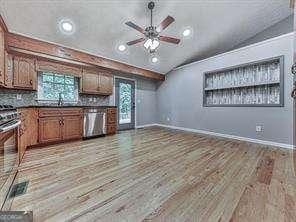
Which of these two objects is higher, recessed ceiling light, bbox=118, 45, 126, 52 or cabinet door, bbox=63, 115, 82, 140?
recessed ceiling light, bbox=118, 45, 126, 52

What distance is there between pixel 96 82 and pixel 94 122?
1.23m

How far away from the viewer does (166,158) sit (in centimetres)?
282

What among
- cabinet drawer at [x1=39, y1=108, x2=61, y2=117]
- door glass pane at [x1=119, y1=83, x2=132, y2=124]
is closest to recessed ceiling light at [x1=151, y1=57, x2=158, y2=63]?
door glass pane at [x1=119, y1=83, x2=132, y2=124]

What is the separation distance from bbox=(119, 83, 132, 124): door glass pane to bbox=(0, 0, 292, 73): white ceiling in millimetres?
1131

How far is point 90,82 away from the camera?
15.8 ft

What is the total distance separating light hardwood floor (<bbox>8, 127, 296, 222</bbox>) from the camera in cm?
140

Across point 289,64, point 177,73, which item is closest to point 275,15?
point 289,64

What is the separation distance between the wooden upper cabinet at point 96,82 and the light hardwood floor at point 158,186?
220cm

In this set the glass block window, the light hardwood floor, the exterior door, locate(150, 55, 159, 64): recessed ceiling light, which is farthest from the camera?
the exterior door

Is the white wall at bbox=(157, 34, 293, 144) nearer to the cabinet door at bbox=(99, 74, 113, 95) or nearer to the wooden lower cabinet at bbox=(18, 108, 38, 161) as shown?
the cabinet door at bbox=(99, 74, 113, 95)

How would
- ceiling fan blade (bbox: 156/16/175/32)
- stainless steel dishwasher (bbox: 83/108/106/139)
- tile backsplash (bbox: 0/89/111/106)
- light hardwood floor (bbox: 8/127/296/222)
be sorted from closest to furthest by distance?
light hardwood floor (bbox: 8/127/296/222) → ceiling fan blade (bbox: 156/16/175/32) → tile backsplash (bbox: 0/89/111/106) → stainless steel dishwasher (bbox: 83/108/106/139)

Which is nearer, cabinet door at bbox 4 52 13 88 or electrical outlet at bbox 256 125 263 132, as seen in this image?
cabinet door at bbox 4 52 13 88

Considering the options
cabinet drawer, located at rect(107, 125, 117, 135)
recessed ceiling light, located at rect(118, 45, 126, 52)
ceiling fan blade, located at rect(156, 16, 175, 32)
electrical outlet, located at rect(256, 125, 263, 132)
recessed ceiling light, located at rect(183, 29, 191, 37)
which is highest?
recessed ceiling light, located at rect(183, 29, 191, 37)

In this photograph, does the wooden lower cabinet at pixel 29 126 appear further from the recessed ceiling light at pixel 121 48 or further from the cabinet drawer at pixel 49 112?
the recessed ceiling light at pixel 121 48
